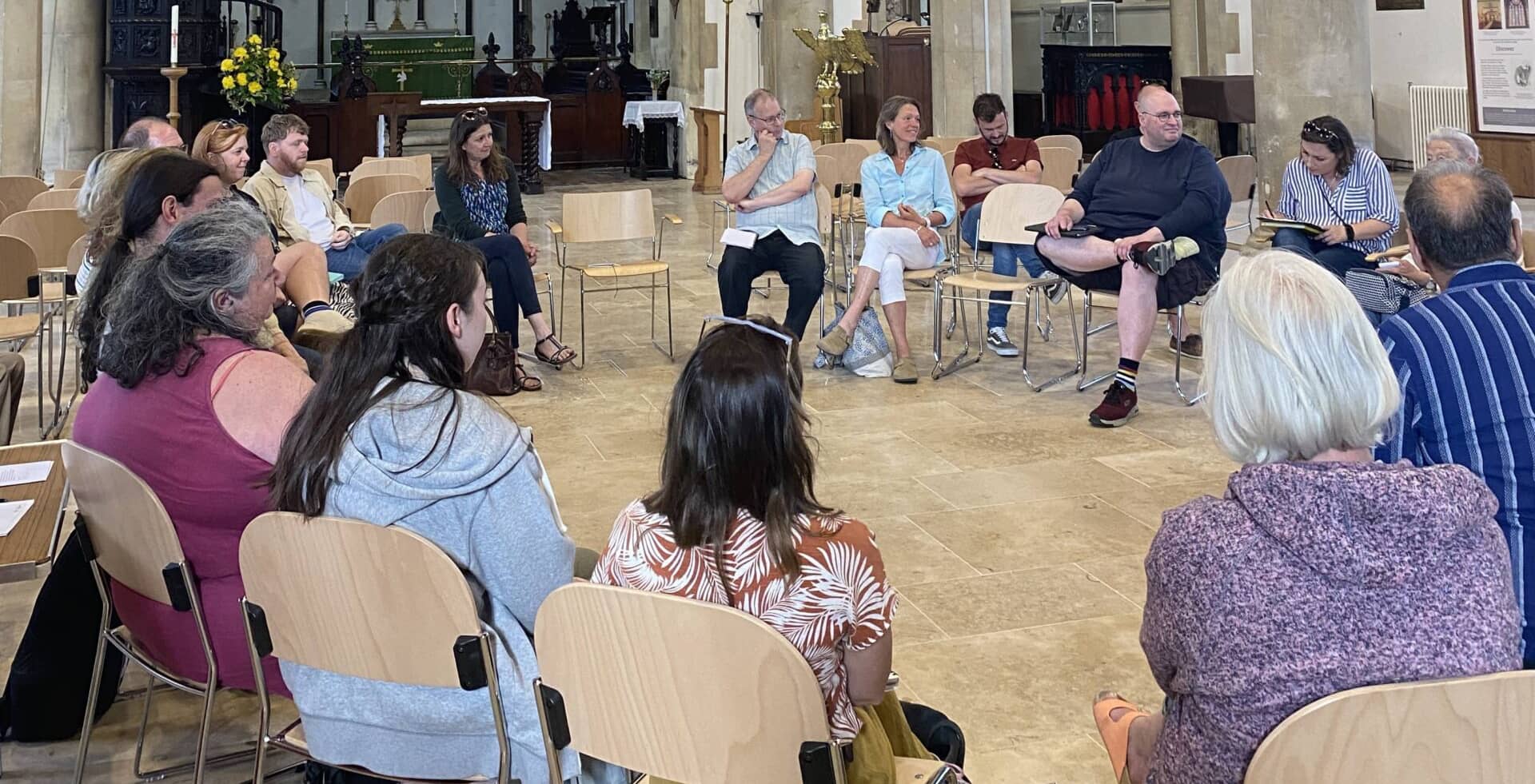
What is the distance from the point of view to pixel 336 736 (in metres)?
2.47

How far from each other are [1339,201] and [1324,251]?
211mm

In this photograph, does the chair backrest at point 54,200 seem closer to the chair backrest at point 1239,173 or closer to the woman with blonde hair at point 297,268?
the woman with blonde hair at point 297,268

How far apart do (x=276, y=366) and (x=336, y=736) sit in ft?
2.49

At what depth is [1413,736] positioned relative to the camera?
5.50ft

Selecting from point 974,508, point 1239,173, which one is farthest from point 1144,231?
point 1239,173

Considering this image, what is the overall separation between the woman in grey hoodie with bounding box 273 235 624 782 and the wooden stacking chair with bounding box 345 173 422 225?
5.84 metres

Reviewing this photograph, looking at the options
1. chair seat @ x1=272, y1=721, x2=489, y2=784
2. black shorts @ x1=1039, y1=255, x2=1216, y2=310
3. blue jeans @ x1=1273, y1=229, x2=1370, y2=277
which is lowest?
chair seat @ x1=272, y1=721, x2=489, y2=784

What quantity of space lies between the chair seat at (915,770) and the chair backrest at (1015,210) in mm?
4742

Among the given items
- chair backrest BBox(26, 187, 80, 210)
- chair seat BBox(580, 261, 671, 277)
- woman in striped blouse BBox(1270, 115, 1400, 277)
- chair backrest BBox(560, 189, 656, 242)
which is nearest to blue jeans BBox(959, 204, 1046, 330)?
woman in striped blouse BBox(1270, 115, 1400, 277)

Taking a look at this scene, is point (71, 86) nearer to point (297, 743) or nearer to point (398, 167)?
point (398, 167)

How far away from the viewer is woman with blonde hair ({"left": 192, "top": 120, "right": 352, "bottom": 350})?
14.8ft

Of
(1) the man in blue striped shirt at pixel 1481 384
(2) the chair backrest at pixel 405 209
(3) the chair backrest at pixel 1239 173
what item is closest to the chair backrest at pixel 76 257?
(2) the chair backrest at pixel 405 209

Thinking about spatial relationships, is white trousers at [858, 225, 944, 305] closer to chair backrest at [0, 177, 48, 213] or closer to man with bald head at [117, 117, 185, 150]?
man with bald head at [117, 117, 185, 150]

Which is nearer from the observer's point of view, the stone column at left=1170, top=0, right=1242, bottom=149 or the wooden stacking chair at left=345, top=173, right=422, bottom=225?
the wooden stacking chair at left=345, top=173, right=422, bottom=225
